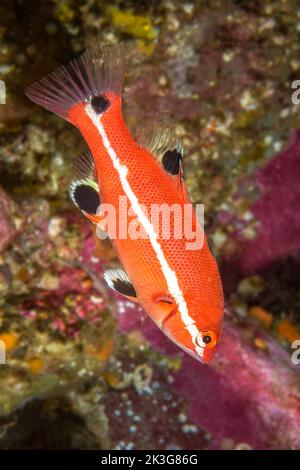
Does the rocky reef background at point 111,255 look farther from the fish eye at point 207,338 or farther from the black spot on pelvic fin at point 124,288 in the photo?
the fish eye at point 207,338

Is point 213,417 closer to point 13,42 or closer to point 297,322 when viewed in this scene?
point 297,322

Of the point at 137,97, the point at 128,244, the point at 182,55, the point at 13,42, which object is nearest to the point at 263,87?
the point at 182,55

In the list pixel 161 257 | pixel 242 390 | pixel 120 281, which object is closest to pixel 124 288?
pixel 120 281

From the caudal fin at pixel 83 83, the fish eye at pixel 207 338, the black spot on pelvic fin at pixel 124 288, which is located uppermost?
the caudal fin at pixel 83 83

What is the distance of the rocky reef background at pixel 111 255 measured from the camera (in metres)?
3.90

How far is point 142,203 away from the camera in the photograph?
245cm

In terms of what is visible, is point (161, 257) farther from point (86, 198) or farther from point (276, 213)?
point (276, 213)

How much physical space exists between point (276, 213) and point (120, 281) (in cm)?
281

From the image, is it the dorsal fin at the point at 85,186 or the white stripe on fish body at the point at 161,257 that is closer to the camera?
the white stripe on fish body at the point at 161,257

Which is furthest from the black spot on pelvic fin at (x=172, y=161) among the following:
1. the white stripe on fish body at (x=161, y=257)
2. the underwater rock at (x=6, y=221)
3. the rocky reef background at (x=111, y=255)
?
the rocky reef background at (x=111, y=255)

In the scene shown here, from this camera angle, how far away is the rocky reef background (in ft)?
12.8

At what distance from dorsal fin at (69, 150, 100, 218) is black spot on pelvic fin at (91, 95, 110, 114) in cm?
27

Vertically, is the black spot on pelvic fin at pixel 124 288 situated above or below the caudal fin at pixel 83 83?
below

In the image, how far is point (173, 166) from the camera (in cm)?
251
